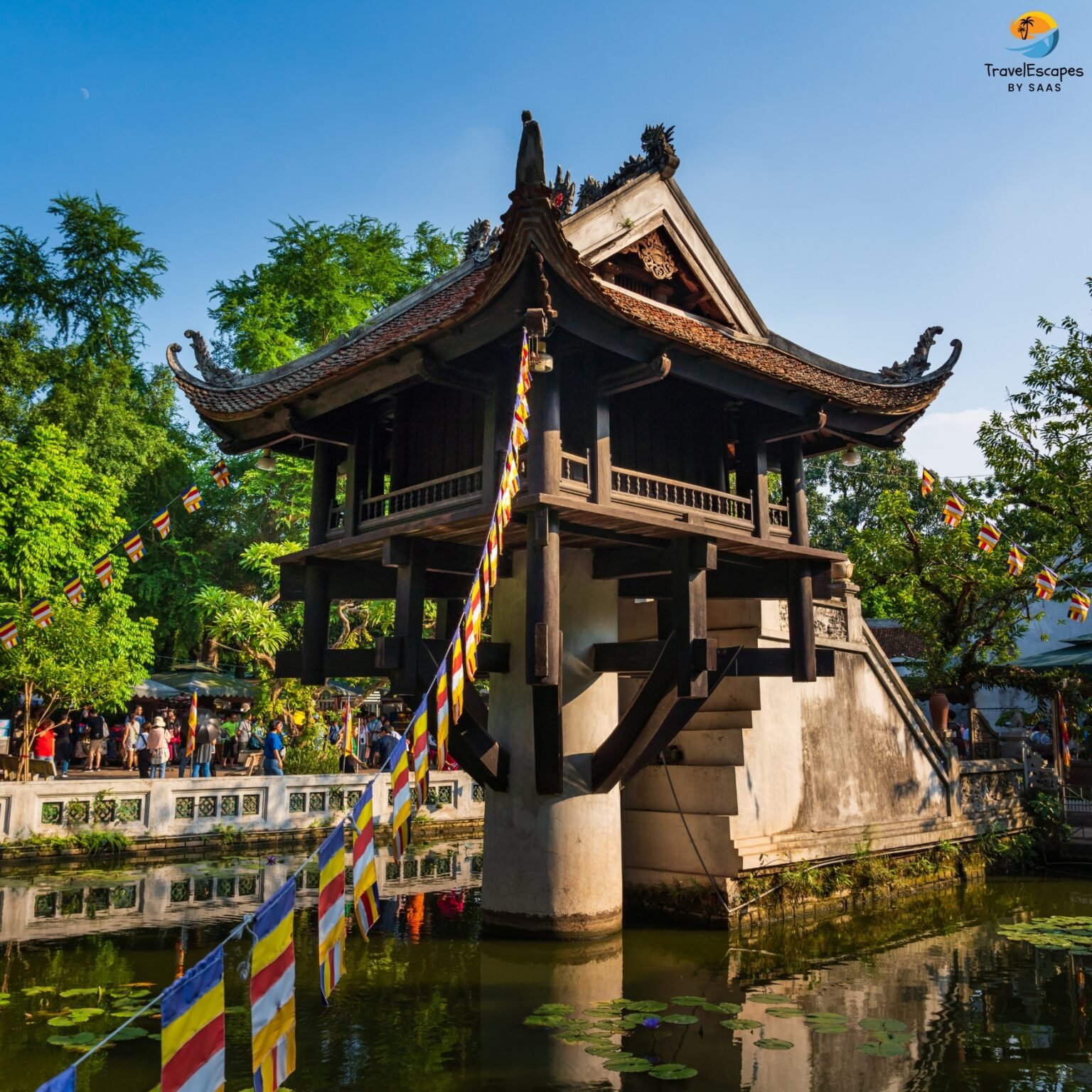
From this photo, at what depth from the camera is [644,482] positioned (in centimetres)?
1104

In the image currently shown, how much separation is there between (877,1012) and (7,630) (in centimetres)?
A: 1467

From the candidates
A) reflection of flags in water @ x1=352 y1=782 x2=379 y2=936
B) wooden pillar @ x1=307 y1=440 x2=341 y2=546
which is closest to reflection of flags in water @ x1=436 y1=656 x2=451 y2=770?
reflection of flags in water @ x1=352 y1=782 x2=379 y2=936

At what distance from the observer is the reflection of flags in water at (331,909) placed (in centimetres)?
455

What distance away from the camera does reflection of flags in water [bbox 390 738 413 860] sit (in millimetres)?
5422

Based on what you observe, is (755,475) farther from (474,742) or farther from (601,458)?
(474,742)

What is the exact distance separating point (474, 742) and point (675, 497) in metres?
3.39

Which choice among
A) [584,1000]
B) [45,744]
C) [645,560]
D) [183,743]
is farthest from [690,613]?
[183,743]

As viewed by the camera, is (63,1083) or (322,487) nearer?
(63,1083)

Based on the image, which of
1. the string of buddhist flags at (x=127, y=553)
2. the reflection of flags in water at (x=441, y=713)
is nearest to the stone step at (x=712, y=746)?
the reflection of flags in water at (x=441, y=713)

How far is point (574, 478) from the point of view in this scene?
9.85 metres

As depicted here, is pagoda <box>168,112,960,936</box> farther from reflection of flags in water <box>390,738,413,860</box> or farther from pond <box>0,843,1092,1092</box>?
reflection of flags in water <box>390,738,413,860</box>

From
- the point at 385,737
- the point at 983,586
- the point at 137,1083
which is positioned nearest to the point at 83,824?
the point at 385,737

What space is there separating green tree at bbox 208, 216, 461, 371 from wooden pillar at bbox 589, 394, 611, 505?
1563 cm

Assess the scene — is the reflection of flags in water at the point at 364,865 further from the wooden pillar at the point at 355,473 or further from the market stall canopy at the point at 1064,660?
the market stall canopy at the point at 1064,660
